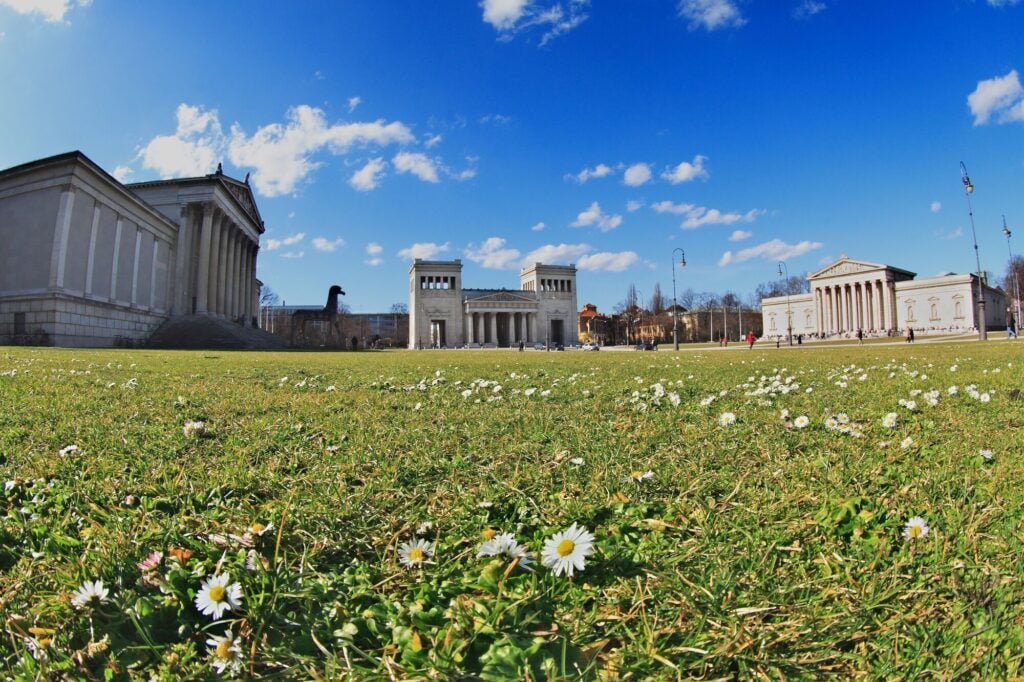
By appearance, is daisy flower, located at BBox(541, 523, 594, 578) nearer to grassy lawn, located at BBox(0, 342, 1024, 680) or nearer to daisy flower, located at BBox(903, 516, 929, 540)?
grassy lawn, located at BBox(0, 342, 1024, 680)

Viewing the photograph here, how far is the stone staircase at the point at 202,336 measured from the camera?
131ft

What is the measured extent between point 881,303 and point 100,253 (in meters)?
102

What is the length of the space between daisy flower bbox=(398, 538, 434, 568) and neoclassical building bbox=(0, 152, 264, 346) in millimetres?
41096

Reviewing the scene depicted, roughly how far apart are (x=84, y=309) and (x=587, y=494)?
144ft

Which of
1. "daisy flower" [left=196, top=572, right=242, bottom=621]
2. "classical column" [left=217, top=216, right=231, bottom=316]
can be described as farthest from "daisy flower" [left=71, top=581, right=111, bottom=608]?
"classical column" [left=217, top=216, right=231, bottom=316]

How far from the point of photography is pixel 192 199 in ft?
156

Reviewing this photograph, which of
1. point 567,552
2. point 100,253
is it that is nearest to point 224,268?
point 100,253

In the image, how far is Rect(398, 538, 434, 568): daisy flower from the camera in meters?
1.50

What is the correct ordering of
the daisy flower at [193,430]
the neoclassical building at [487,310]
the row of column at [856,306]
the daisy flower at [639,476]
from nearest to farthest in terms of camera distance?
1. the daisy flower at [639,476]
2. the daisy flower at [193,430]
3. the row of column at [856,306]
4. the neoclassical building at [487,310]

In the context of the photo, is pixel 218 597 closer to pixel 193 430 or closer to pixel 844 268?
pixel 193 430

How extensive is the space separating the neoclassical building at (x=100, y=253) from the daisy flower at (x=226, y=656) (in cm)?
4116

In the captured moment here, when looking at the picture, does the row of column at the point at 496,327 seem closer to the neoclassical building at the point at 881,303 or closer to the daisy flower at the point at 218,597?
the neoclassical building at the point at 881,303

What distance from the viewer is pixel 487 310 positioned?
9412 cm

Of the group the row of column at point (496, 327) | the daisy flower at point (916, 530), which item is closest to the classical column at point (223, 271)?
the row of column at point (496, 327)
